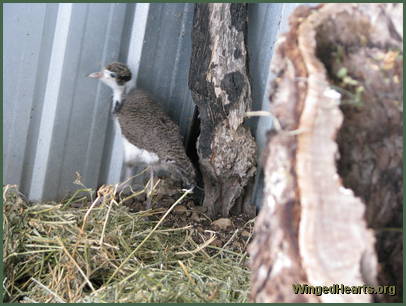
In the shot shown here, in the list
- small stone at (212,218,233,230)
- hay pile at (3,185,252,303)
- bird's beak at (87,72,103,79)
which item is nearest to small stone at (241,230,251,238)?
small stone at (212,218,233,230)

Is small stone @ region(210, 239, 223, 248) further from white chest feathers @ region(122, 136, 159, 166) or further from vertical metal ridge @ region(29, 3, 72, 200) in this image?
vertical metal ridge @ region(29, 3, 72, 200)

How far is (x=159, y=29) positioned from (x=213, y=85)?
0.58 meters

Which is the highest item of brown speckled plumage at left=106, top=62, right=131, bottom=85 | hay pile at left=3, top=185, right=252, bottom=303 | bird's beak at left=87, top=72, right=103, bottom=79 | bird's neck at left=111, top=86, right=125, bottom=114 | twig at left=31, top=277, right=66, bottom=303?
brown speckled plumage at left=106, top=62, right=131, bottom=85

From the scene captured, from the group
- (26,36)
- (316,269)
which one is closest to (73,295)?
(316,269)

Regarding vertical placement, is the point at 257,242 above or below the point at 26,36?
below

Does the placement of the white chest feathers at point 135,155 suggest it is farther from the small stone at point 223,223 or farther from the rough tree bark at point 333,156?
the rough tree bark at point 333,156

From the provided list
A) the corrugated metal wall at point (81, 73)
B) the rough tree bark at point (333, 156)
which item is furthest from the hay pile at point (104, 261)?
the rough tree bark at point (333, 156)

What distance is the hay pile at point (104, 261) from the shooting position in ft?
7.41

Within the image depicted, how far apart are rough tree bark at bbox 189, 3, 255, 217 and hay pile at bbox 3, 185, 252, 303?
498mm

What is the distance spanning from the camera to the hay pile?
2258 mm

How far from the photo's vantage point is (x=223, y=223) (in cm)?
321

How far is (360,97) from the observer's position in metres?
1.67

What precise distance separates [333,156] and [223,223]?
173 centimetres

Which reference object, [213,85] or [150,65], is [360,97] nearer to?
[213,85]
